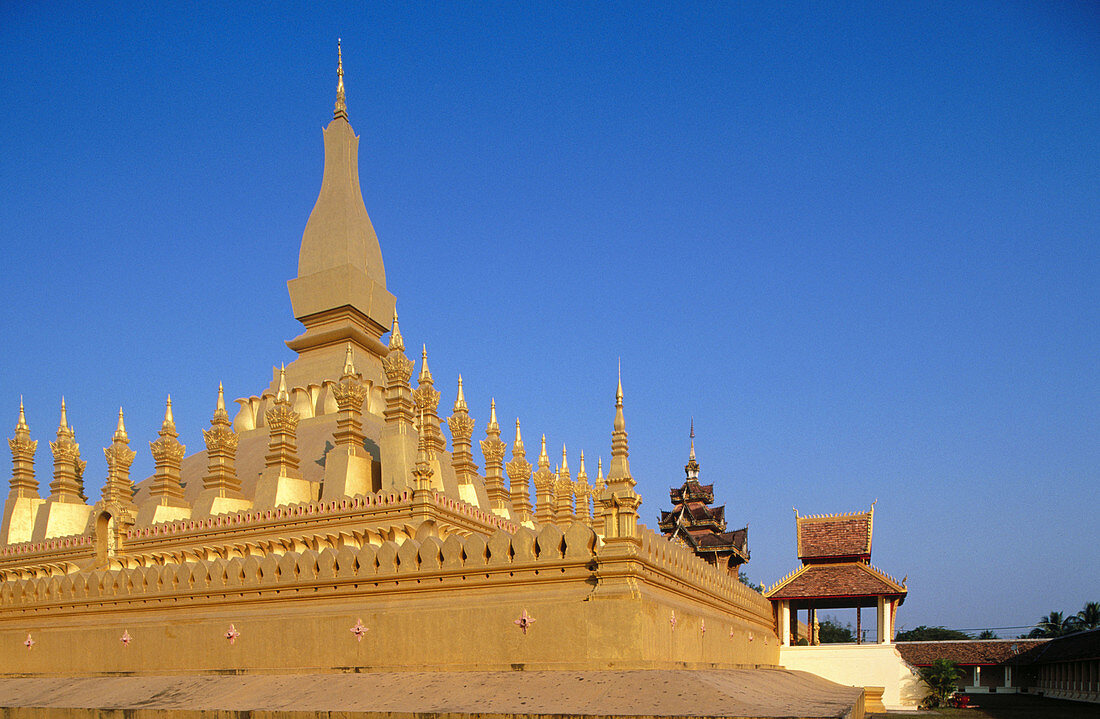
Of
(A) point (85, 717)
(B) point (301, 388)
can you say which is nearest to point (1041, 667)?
(B) point (301, 388)

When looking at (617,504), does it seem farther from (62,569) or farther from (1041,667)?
(1041,667)

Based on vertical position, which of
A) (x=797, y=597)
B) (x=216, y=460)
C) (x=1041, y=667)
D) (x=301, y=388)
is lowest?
(x=1041, y=667)

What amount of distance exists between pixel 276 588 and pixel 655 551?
667cm

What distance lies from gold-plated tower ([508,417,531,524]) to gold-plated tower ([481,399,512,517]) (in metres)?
0.70

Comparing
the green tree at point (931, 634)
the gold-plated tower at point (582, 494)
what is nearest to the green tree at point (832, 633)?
the green tree at point (931, 634)

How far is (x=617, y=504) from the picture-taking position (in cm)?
1289

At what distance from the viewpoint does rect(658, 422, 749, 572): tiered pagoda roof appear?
194 feet

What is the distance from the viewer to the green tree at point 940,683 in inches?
1410

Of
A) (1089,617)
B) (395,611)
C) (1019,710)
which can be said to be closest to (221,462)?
(395,611)

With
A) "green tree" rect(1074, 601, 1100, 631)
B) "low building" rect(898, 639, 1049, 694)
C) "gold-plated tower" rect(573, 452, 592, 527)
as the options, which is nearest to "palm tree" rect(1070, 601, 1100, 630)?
"green tree" rect(1074, 601, 1100, 631)

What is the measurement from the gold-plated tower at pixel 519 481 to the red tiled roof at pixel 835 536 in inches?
627

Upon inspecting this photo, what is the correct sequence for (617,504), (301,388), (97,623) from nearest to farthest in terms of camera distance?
(617,504), (97,623), (301,388)

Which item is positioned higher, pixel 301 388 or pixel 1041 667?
pixel 301 388

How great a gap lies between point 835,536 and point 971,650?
58.3 feet
